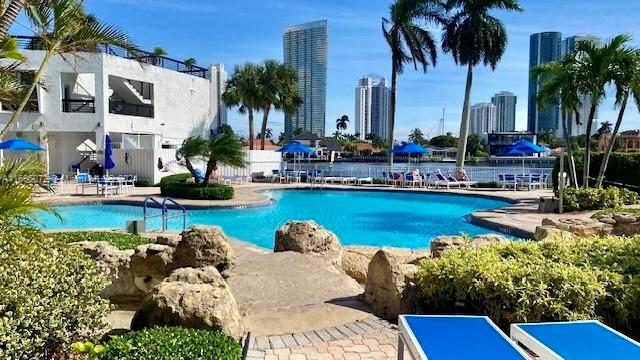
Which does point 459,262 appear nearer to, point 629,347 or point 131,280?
A: point 629,347

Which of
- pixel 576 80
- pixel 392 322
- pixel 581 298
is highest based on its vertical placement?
→ pixel 576 80

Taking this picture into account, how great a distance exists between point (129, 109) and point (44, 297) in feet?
96.7

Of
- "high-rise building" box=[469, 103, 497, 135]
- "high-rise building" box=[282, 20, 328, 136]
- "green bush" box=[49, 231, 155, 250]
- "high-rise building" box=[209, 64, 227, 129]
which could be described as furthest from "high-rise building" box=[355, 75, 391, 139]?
"green bush" box=[49, 231, 155, 250]

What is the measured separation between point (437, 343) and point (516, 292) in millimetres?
1691

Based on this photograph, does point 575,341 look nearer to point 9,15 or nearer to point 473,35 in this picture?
point 9,15

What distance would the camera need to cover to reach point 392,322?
15.6 ft

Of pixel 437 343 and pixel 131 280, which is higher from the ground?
pixel 437 343

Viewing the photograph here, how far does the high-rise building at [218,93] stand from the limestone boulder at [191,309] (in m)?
33.8

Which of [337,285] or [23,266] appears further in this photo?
[337,285]

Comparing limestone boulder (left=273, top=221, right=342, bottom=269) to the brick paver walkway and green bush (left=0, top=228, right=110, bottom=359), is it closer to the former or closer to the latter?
the brick paver walkway

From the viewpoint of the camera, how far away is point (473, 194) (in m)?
20.4

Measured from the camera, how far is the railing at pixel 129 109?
28808 mm

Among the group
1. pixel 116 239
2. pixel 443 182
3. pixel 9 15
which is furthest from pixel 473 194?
pixel 9 15

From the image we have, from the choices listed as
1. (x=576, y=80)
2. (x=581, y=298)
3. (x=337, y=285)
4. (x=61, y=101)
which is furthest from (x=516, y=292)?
(x=61, y=101)
